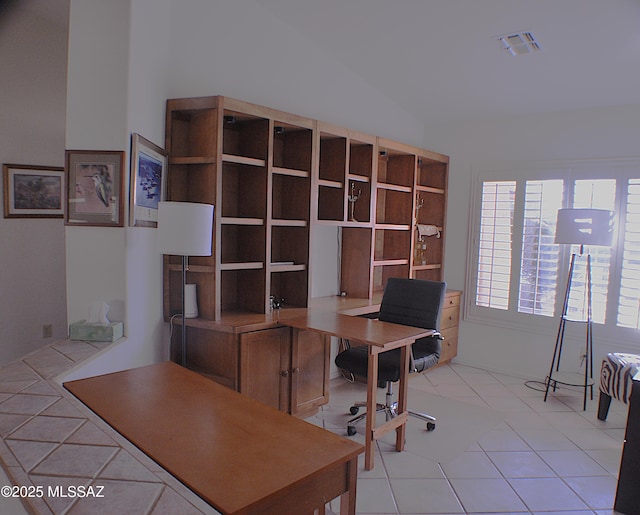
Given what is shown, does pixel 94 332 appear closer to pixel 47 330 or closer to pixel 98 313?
pixel 98 313

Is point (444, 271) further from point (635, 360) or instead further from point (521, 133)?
point (635, 360)

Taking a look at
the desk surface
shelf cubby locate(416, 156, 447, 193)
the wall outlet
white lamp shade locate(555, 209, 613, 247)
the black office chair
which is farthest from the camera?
shelf cubby locate(416, 156, 447, 193)

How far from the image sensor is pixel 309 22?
3.69m

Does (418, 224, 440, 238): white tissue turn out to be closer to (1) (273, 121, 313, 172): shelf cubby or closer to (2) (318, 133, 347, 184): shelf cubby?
(2) (318, 133, 347, 184): shelf cubby

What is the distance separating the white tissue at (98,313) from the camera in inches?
94.5

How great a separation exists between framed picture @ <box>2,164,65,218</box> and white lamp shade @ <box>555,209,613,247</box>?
179 inches

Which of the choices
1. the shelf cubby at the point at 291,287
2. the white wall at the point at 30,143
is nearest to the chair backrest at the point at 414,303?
the shelf cubby at the point at 291,287

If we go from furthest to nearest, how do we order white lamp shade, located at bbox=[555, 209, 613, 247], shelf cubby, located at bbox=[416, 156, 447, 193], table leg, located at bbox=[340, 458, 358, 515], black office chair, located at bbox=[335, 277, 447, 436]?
1. shelf cubby, located at bbox=[416, 156, 447, 193]
2. white lamp shade, located at bbox=[555, 209, 613, 247]
3. black office chair, located at bbox=[335, 277, 447, 436]
4. table leg, located at bbox=[340, 458, 358, 515]

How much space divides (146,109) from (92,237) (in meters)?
0.84

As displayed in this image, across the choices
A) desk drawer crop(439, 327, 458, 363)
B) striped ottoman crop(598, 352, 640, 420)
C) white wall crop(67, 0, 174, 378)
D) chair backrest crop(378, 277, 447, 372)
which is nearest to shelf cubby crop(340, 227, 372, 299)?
chair backrest crop(378, 277, 447, 372)

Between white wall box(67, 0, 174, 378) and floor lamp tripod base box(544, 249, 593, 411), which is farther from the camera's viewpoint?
floor lamp tripod base box(544, 249, 593, 411)

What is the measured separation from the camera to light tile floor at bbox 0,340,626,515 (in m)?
1.17

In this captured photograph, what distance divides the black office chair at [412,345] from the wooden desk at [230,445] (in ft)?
4.97

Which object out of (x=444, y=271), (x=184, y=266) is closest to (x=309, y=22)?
(x=184, y=266)
